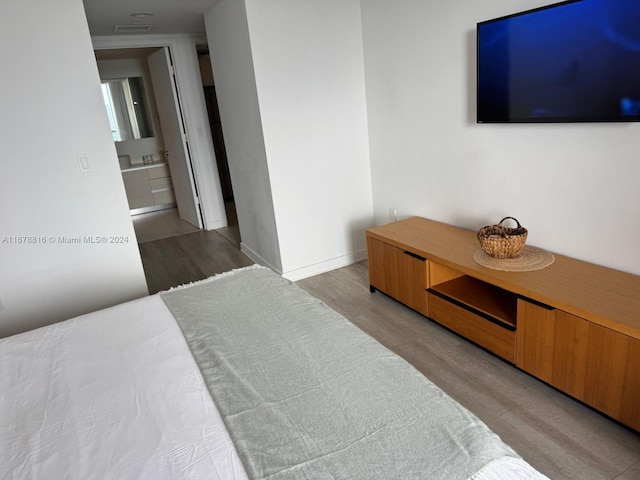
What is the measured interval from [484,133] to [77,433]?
252 cm

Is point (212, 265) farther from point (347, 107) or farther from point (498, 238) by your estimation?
point (498, 238)

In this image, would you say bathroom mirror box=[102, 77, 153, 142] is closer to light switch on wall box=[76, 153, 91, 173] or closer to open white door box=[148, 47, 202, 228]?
open white door box=[148, 47, 202, 228]

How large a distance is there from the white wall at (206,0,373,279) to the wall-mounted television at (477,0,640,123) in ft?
4.29

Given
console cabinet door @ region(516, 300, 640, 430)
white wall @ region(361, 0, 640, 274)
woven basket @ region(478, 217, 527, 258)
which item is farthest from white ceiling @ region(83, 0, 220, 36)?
console cabinet door @ region(516, 300, 640, 430)

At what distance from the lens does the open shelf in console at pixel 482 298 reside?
7.52 feet

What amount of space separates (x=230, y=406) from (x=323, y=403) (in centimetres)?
29

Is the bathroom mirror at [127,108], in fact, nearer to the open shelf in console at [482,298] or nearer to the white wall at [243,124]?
the white wall at [243,124]

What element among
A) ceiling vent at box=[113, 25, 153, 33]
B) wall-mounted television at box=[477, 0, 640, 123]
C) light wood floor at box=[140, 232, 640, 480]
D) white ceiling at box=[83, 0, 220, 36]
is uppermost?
ceiling vent at box=[113, 25, 153, 33]

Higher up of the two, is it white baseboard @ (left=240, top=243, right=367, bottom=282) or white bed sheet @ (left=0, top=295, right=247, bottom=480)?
white bed sheet @ (left=0, top=295, right=247, bottom=480)

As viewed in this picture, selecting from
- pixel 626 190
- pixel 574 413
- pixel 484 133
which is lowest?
pixel 574 413

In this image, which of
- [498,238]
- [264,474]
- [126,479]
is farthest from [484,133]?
[126,479]

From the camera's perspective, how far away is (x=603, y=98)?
1.99 metres

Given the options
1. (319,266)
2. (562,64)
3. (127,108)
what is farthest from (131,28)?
(562,64)

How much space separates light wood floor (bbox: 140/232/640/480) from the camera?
174 centimetres
